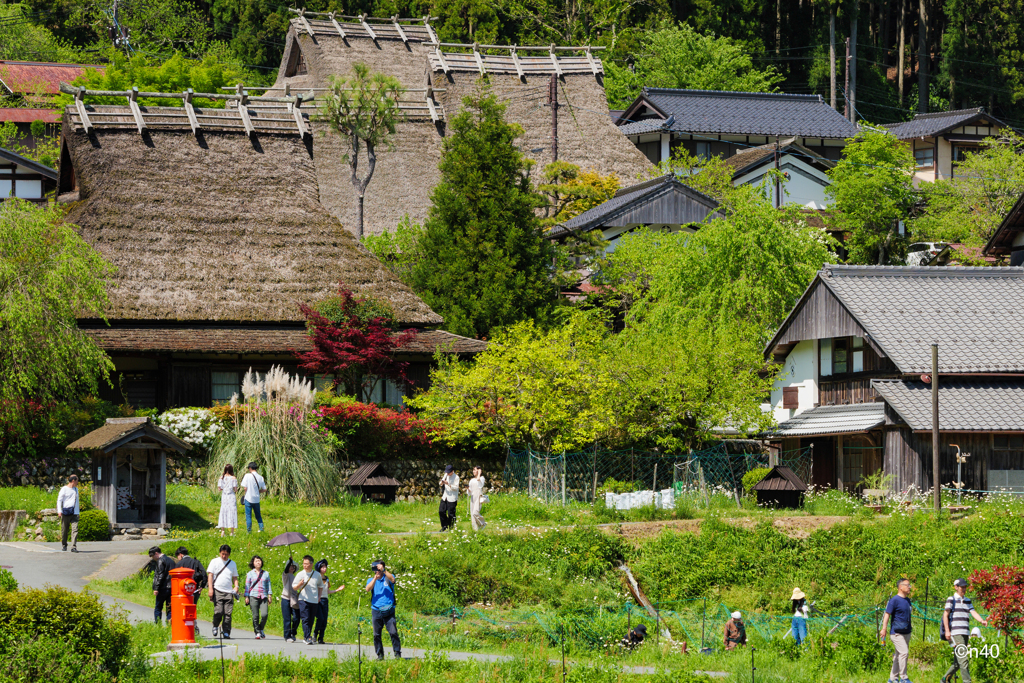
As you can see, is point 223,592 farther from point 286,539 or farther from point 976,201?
point 976,201

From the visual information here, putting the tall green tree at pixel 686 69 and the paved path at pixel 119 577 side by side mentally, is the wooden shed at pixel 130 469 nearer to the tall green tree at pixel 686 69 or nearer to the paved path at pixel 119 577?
the paved path at pixel 119 577

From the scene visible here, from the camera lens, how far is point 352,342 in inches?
1384

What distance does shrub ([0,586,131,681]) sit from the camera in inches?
661

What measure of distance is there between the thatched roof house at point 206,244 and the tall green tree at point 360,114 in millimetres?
3839

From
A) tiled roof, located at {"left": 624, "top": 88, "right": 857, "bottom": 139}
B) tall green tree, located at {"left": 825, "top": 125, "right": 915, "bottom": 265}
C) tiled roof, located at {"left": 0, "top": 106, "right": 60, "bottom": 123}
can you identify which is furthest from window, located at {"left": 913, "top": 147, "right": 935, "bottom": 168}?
tiled roof, located at {"left": 0, "top": 106, "right": 60, "bottom": 123}

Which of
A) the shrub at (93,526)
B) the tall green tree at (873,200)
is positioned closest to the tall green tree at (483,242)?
the shrub at (93,526)

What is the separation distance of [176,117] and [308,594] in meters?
27.3

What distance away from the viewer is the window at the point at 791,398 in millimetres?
38406

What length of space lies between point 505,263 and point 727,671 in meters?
22.6

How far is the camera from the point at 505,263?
133 ft

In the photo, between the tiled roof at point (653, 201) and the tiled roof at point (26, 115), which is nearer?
the tiled roof at point (653, 201)

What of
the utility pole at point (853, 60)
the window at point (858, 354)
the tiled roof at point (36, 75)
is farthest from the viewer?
the utility pole at point (853, 60)

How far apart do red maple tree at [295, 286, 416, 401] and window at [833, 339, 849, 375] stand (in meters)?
11.8

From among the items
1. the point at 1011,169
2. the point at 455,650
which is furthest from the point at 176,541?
the point at 1011,169
